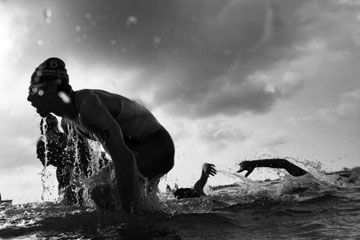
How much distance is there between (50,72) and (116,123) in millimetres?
1136

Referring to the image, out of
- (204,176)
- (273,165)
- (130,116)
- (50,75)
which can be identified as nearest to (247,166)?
(273,165)

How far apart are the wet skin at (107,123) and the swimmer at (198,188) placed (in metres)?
3.20

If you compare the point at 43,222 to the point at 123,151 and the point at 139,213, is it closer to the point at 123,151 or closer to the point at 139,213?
the point at 139,213

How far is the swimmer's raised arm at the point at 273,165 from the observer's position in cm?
668

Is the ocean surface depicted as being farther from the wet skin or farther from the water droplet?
the water droplet

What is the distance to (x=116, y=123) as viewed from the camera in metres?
3.04

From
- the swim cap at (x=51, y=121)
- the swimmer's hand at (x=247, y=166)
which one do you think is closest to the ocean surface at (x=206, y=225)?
the swimmer's hand at (x=247, y=166)

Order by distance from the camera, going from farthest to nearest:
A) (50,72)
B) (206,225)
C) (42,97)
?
(50,72) < (42,97) < (206,225)

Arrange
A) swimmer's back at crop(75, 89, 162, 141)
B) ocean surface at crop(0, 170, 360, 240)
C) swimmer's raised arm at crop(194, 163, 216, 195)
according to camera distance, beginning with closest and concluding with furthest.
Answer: ocean surface at crop(0, 170, 360, 240)
swimmer's back at crop(75, 89, 162, 141)
swimmer's raised arm at crop(194, 163, 216, 195)

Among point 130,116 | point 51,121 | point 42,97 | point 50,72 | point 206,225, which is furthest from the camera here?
point 51,121

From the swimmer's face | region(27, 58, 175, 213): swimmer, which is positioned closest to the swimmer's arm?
region(27, 58, 175, 213): swimmer

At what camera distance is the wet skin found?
115 inches

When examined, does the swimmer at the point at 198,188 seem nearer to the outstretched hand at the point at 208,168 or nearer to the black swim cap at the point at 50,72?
the outstretched hand at the point at 208,168

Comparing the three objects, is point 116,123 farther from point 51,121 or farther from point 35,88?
point 51,121
